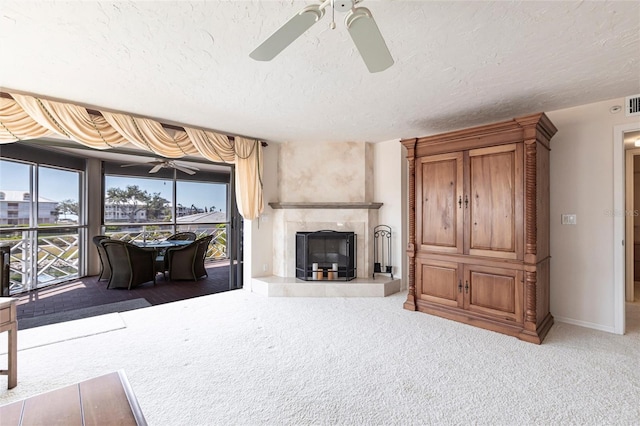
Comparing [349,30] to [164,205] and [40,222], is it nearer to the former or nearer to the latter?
[40,222]

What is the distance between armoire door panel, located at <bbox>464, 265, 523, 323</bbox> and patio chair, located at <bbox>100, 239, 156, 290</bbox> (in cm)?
488

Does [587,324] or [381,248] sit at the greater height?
[381,248]

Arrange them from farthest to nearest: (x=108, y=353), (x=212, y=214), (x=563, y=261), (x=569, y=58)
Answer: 1. (x=212, y=214)
2. (x=563, y=261)
3. (x=108, y=353)
4. (x=569, y=58)

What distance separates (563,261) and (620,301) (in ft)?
1.86

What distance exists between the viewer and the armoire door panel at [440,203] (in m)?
3.40

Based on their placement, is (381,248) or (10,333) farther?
(381,248)

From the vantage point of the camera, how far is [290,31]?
1.44 meters

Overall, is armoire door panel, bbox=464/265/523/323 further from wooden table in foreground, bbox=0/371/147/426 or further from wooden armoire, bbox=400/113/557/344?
wooden table in foreground, bbox=0/371/147/426

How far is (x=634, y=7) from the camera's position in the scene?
5.51 ft

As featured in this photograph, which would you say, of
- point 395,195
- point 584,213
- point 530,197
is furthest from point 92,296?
point 584,213

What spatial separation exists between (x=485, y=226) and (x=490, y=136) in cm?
93

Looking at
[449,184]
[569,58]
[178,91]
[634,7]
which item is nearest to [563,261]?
[449,184]

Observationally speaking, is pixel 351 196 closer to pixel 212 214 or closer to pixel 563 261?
pixel 563 261

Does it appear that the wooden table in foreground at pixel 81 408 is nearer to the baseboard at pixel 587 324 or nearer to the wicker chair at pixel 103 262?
the baseboard at pixel 587 324
